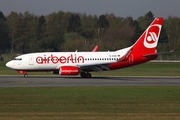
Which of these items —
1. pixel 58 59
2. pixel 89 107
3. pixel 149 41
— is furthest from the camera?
pixel 149 41

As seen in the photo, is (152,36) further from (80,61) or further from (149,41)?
(80,61)

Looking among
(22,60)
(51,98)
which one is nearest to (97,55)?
(22,60)

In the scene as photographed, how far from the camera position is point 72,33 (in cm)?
12525

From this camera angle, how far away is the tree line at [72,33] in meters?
106

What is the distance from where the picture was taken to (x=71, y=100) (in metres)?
16.0

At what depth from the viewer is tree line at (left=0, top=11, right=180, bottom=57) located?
347 ft

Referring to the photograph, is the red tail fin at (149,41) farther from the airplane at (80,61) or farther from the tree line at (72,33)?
the tree line at (72,33)

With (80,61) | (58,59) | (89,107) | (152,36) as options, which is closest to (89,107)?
(89,107)

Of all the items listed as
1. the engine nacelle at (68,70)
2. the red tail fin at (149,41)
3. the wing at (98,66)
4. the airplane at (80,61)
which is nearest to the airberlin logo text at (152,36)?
the red tail fin at (149,41)

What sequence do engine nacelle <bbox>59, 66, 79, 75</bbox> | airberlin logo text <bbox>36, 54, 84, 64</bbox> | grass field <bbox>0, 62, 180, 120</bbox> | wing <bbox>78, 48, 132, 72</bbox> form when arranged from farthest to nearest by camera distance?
1. airberlin logo text <bbox>36, 54, 84, 64</bbox>
2. wing <bbox>78, 48, 132, 72</bbox>
3. engine nacelle <bbox>59, 66, 79, 75</bbox>
4. grass field <bbox>0, 62, 180, 120</bbox>

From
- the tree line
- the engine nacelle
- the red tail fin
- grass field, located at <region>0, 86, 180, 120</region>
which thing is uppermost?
the tree line

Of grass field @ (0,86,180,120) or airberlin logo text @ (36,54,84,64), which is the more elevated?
airberlin logo text @ (36,54,84,64)

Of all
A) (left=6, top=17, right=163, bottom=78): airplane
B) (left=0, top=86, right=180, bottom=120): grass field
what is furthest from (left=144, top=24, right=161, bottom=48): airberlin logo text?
(left=0, top=86, right=180, bottom=120): grass field

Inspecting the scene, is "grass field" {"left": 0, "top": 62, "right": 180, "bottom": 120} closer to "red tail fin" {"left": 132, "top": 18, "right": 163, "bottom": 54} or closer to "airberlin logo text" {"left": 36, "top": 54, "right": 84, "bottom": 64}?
"airberlin logo text" {"left": 36, "top": 54, "right": 84, "bottom": 64}
